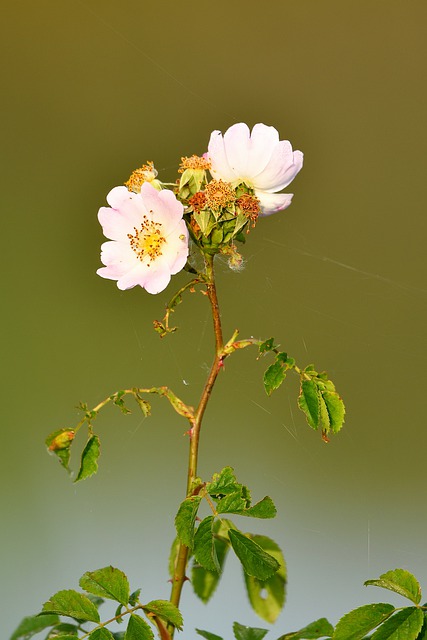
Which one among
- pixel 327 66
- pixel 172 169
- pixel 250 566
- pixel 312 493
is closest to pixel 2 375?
pixel 172 169

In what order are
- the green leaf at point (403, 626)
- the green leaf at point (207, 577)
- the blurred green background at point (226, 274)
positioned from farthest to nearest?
the blurred green background at point (226, 274) < the green leaf at point (207, 577) < the green leaf at point (403, 626)

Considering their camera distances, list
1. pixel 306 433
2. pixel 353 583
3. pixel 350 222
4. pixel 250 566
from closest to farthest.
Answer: pixel 250 566 < pixel 353 583 < pixel 306 433 < pixel 350 222

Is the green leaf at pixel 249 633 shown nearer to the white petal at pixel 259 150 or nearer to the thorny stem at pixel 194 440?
the thorny stem at pixel 194 440

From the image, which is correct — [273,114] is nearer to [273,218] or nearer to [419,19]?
[273,218]

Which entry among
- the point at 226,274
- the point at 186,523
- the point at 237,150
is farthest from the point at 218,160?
the point at 226,274

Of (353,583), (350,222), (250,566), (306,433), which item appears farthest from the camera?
(350,222)

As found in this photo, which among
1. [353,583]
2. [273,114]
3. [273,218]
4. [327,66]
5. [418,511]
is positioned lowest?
[353,583]

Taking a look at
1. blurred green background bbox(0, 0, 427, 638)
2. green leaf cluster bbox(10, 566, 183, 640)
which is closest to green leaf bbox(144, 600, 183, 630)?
green leaf cluster bbox(10, 566, 183, 640)

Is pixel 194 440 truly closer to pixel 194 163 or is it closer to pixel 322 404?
pixel 322 404

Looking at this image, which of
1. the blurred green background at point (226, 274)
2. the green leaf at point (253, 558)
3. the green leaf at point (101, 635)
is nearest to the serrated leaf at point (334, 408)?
the green leaf at point (253, 558)
